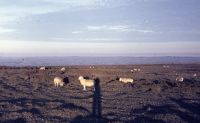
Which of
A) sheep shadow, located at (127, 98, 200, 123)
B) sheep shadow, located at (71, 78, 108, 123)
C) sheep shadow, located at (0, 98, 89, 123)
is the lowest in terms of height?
sheep shadow, located at (127, 98, 200, 123)

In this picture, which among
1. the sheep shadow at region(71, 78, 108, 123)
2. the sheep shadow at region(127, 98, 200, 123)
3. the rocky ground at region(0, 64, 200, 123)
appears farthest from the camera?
the rocky ground at region(0, 64, 200, 123)

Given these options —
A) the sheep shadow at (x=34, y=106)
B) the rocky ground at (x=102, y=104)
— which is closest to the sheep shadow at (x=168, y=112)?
the rocky ground at (x=102, y=104)

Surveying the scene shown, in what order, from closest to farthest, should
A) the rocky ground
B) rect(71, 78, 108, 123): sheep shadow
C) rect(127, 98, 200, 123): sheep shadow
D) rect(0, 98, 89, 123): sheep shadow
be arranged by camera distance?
rect(71, 78, 108, 123): sheep shadow
rect(0, 98, 89, 123): sheep shadow
rect(127, 98, 200, 123): sheep shadow
the rocky ground

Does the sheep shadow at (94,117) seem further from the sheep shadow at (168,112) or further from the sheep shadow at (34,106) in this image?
the sheep shadow at (168,112)

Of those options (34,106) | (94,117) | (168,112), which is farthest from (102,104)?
(94,117)

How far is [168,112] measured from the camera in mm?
25500

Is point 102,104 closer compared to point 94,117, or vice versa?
point 94,117

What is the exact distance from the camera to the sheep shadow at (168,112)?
23.0 meters

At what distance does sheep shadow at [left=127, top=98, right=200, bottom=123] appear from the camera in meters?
23.0

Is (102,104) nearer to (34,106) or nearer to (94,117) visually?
(34,106)

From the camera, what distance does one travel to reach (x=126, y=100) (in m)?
31.0

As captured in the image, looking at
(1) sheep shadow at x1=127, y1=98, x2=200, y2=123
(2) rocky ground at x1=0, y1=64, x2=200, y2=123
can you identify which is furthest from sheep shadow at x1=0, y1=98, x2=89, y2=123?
(1) sheep shadow at x1=127, y1=98, x2=200, y2=123

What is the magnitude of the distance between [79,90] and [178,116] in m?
15.2

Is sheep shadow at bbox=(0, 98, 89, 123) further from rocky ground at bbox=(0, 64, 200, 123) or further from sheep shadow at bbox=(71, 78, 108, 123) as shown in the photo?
sheep shadow at bbox=(71, 78, 108, 123)
